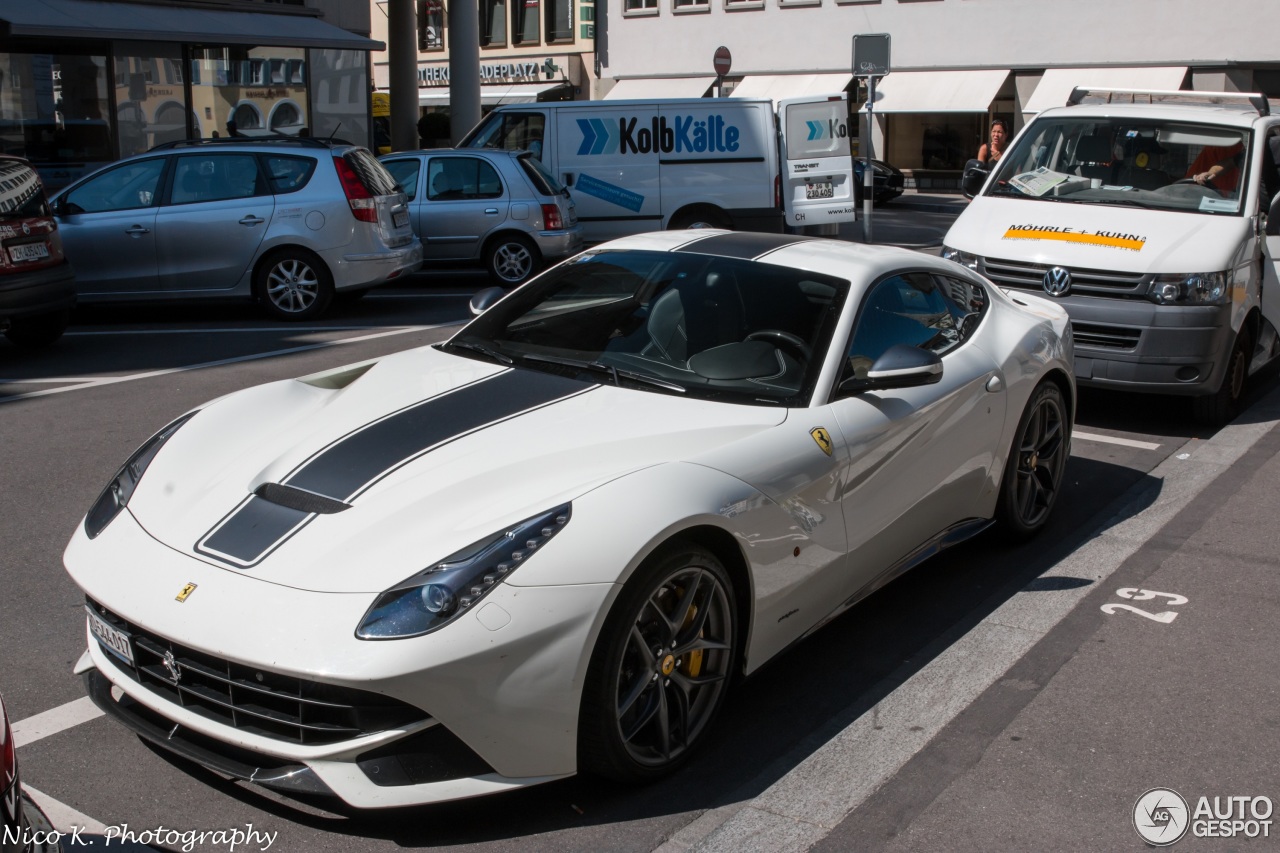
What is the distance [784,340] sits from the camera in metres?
4.62

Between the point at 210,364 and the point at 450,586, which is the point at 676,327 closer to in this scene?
the point at 450,586

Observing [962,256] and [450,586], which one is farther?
[962,256]

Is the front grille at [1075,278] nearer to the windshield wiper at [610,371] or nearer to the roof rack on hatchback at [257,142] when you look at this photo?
the windshield wiper at [610,371]

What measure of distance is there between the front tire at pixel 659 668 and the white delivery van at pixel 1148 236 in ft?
16.1

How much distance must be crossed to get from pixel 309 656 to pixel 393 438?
0.97 m

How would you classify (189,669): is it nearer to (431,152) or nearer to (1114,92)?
(1114,92)

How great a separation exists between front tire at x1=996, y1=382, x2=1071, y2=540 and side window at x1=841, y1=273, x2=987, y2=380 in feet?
1.70

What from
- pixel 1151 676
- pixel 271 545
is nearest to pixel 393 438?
pixel 271 545

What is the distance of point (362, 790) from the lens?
314 centimetres

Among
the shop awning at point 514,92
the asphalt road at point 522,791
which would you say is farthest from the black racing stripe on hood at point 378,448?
the shop awning at point 514,92

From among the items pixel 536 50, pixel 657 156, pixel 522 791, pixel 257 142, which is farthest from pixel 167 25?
pixel 536 50

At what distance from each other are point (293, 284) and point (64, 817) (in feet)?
29.5

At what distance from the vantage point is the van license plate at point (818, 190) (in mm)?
16969

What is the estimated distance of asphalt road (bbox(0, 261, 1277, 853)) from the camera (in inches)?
135
